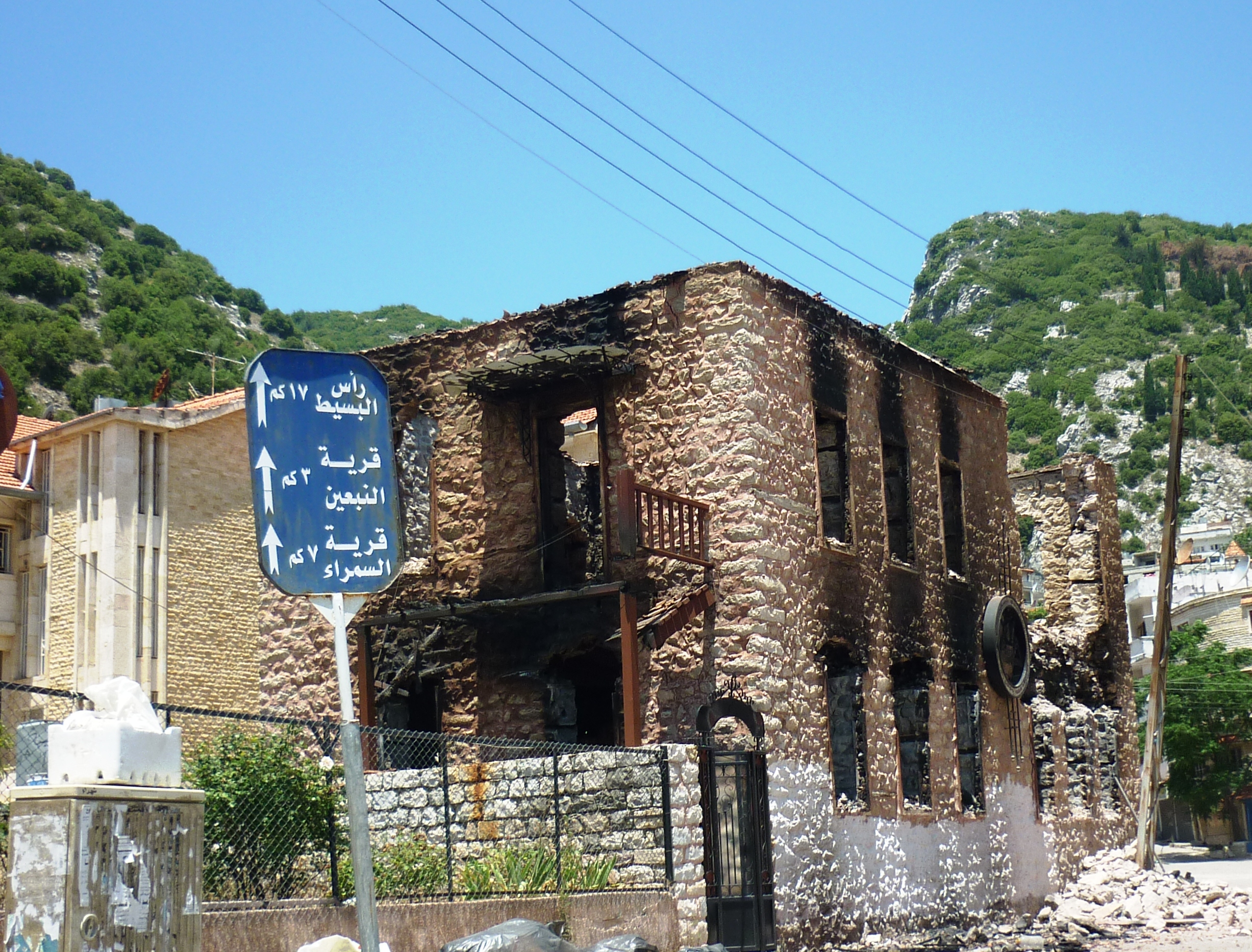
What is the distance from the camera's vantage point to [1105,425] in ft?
328

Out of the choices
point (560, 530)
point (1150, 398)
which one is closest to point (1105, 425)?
point (1150, 398)

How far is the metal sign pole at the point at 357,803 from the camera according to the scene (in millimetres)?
6930

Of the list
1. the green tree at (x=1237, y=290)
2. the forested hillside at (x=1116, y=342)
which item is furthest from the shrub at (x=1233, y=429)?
the green tree at (x=1237, y=290)

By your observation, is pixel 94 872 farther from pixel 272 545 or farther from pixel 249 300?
pixel 249 300

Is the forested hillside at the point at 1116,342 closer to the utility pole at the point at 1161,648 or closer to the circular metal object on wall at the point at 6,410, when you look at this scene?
the utility pole at the point at 1161,648

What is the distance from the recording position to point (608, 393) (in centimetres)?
1845

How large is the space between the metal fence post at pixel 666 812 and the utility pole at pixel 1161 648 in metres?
13.5

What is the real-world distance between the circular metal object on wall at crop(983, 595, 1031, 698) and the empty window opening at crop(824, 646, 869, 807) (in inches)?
168

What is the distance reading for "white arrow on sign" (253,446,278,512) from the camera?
7289 mm

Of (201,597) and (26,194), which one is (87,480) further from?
(26,194)

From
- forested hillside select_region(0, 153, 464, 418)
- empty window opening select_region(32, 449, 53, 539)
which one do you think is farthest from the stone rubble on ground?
forested hillside select_region(0, 153, 464, 418)

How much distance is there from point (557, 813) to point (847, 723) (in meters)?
6.04

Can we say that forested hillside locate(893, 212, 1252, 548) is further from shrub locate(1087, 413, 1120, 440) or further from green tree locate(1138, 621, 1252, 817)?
green tree locate(1138, 621, 1252, 817)

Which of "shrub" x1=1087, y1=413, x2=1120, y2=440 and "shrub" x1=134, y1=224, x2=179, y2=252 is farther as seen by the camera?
"shrub" x1=1087, y1=413, x2=1120, y2=440
